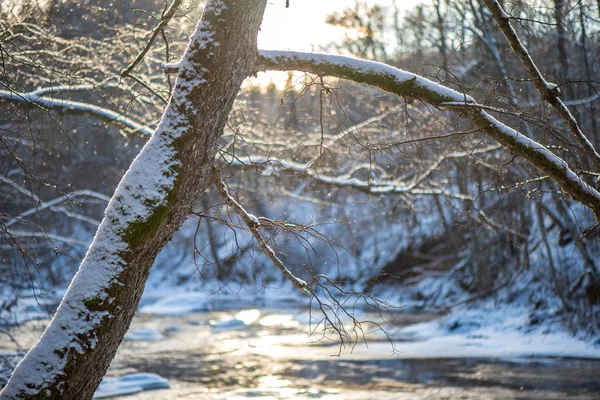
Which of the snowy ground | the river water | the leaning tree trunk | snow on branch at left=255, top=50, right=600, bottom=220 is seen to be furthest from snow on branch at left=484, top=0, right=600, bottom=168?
the river water

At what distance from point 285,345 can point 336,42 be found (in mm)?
9604

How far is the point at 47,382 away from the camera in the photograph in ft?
10.5

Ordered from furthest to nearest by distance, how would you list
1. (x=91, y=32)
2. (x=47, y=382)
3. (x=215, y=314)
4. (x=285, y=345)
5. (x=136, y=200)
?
(x=215, y=314) < (x=285, y=345) < (x=91, y=32) < (x=136, y=200) < (x=47, y=382)

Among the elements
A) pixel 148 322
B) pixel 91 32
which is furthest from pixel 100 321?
pixel 148 322

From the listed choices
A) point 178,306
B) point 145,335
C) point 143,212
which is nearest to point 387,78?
point 143,212

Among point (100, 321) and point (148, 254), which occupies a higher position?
point (148, 254)

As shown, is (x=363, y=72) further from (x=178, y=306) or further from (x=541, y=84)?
(x=178, y=306)

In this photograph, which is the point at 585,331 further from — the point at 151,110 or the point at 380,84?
the point at 380,84

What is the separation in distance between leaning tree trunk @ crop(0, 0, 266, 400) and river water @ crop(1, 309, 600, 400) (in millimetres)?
5433

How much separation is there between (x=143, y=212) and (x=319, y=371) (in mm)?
9224

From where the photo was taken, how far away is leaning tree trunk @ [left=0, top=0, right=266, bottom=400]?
10.7 feet

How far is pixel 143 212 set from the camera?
11.5 ft

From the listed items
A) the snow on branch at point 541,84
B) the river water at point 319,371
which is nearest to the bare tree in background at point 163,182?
the snow on branch at point 541,84

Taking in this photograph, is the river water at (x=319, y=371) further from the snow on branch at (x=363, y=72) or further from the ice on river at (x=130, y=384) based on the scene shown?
the snow on branch at (x=363, y=72)
